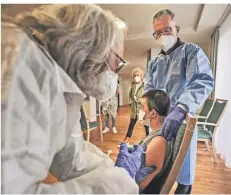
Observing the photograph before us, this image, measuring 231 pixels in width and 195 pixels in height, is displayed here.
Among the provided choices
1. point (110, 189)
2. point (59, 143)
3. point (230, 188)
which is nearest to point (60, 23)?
point (59, 143)

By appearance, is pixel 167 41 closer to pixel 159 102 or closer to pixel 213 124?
pixel 159 102

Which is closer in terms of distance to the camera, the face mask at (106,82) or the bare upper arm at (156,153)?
the face mask at (106,82)

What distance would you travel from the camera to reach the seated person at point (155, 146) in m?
0.64

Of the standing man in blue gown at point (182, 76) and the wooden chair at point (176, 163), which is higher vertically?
the standing man in blue gown at point (182, 76)

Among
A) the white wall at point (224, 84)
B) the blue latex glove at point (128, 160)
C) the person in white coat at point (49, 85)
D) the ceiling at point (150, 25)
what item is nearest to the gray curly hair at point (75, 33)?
the person in white coat at point (49, 85)

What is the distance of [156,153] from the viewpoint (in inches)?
26.1

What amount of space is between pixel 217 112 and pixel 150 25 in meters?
1.14

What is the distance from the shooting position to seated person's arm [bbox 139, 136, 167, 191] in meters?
0.64

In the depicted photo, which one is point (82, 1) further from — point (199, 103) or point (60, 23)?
point (199, 103)

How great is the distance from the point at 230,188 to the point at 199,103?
96cm

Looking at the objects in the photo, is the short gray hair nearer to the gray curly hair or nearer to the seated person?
the seated person

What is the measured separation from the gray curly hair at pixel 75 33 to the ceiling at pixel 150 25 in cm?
36

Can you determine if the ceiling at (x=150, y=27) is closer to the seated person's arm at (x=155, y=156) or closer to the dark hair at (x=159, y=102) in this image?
the dark hair at (x=159, y=102)

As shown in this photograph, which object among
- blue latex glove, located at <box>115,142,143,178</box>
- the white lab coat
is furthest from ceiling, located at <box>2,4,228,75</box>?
the white lab coat
